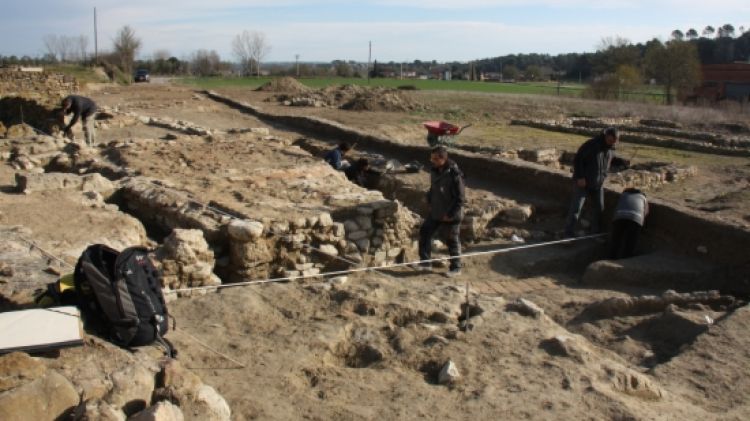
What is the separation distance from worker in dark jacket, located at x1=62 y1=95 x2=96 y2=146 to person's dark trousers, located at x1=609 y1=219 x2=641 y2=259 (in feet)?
35.0

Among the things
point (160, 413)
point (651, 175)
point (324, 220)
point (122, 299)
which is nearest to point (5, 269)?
point (122, 299)

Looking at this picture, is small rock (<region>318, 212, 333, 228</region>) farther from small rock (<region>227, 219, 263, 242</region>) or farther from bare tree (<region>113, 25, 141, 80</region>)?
bare tree (<region>113, 25, 141, 80</region>)

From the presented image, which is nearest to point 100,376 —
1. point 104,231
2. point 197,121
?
point 104,231

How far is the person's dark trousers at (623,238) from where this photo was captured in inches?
307

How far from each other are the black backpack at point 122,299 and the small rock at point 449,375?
173 centimetres

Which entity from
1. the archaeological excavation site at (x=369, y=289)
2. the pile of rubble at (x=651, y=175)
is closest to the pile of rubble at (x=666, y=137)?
the archaeological excavation site at (x=369, y=289)

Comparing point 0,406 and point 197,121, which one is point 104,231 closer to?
point 0,406

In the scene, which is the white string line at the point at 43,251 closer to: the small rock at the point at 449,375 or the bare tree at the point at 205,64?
the small rock at the point at 449,375

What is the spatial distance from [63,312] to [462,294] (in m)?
3.20

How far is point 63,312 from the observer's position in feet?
12.5

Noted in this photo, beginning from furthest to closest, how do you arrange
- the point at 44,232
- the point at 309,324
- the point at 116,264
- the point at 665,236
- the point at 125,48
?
1. the point at 125,48
2. the point at 665,236
3. the point at 44,232
4. the point at 309,324
5. the point at 116,264

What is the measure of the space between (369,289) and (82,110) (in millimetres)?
10674

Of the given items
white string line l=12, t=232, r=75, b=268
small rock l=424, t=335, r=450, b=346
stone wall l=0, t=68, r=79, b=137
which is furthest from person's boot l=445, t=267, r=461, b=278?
stone wall l=0, t=68, r=79, b=137

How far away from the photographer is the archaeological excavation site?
12.6 ft
